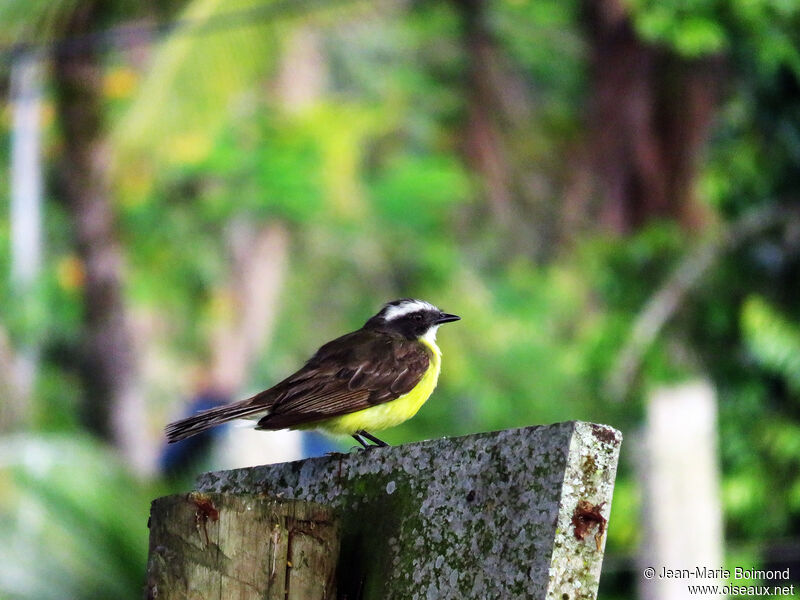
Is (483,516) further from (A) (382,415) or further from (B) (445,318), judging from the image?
(B) (445,318)

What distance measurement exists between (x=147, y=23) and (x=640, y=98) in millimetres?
8193

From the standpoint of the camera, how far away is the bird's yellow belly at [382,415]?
5.34m

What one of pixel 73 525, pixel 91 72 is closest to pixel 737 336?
pixel 73 525

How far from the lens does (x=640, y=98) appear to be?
14.4 m

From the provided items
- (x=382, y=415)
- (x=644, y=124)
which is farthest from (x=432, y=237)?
(x=382, y=415)

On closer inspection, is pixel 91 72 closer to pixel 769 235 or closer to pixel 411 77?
pixel 411 77

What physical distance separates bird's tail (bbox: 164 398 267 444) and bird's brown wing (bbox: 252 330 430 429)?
6 centimetres

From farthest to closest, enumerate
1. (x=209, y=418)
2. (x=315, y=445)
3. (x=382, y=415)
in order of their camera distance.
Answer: (x=315, y=445) < (x=382, y=415) < (x=209, y=418)

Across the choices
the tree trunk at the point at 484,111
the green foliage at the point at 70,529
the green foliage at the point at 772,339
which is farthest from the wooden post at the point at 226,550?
the tree trunk at the point at 484,111

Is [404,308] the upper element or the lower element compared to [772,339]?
lower

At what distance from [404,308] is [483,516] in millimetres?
3826

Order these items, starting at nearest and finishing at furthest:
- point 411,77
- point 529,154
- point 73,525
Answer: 1. point 73,525
2. point 529,154
3. point 411,77

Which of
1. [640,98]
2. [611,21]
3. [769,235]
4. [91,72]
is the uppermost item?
[91,72]

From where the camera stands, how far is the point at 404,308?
6.60 m
